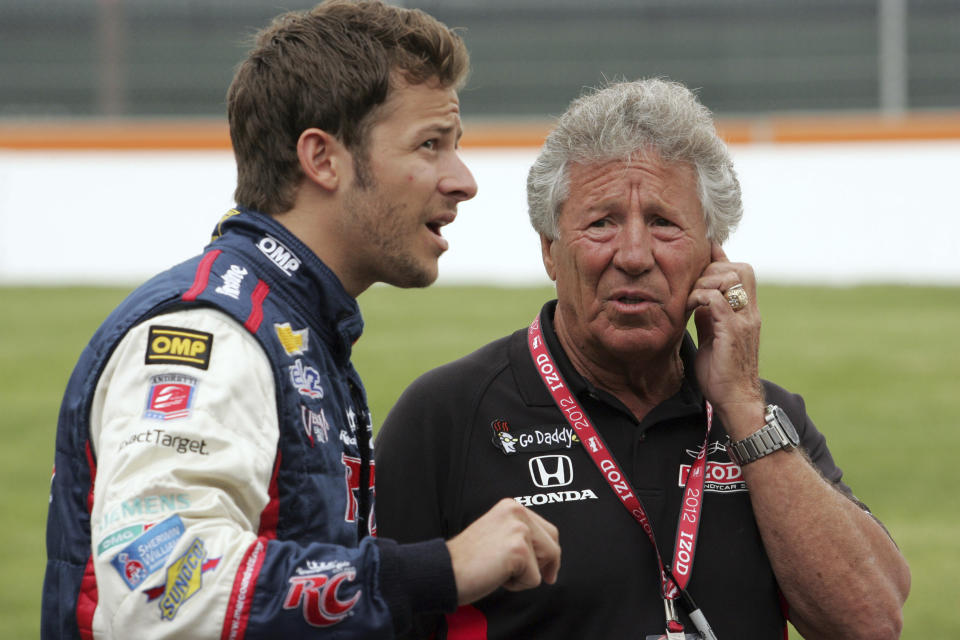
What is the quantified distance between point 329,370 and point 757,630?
1188 millimetres

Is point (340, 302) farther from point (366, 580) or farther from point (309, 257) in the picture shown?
point (366, 580)

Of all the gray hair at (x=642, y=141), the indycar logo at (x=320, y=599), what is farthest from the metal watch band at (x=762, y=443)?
the indycar logo at (x=320, y=599)

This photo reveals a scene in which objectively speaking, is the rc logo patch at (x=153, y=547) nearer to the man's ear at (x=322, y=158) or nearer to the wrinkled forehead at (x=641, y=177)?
the man's ear at (x=322, y=158)

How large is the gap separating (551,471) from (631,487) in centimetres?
19

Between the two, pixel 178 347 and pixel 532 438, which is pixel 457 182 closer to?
pixel 532 438

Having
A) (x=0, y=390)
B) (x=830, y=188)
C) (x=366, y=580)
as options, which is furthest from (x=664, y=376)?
(x=830, y=188)

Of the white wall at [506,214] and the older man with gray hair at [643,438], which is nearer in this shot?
the older man with gray hair at [643,438]

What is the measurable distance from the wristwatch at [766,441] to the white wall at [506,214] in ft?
32.9

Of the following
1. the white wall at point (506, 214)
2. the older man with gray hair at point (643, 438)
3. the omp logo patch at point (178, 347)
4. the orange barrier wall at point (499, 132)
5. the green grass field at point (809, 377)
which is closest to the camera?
the omp logo patch at point (178, 347)

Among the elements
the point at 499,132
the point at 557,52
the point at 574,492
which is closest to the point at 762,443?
the point at 574,492

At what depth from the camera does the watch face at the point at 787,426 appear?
9.62 ft

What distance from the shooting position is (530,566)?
213 centimetres

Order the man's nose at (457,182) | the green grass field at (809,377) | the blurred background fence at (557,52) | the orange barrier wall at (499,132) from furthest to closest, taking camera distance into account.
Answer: the blurred background fence at (557,52), the orange barrier wall at (499,132), the green grass field at (809,377), the man's nose at (457,182)

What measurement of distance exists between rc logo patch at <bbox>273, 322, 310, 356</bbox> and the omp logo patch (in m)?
0.21
